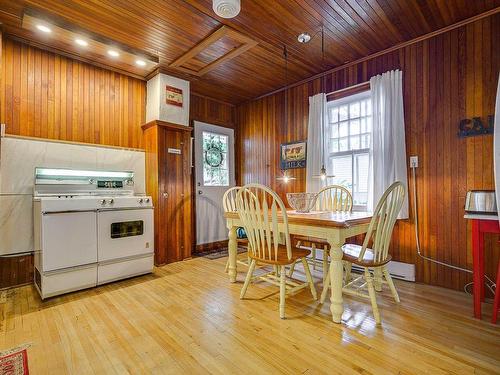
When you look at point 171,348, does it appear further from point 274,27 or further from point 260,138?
point 260,138

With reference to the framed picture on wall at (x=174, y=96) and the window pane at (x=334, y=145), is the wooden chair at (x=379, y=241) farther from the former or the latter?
the framed picture on wall at (x=174, y=96)

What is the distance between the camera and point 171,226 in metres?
3.53

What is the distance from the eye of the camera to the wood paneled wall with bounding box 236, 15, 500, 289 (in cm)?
235

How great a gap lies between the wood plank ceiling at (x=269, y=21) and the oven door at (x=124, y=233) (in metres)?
1.87

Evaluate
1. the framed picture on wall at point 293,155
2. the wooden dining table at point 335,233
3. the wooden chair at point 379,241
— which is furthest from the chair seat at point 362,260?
the framed picture on wall at point 293,155

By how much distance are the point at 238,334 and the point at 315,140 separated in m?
2.63

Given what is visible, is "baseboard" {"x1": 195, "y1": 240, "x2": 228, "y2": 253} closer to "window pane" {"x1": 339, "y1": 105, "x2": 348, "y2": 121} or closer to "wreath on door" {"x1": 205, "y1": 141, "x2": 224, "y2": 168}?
"wreath on door" {"x1": 205, "y1": 141, "x2": 224, "y2": 168}

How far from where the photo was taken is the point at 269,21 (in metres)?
2.51

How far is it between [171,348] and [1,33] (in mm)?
3323

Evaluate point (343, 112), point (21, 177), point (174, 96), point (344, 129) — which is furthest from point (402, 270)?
point (21, 177)

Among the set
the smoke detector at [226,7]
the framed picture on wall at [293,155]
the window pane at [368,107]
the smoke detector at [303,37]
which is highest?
the smoke detector at [303,37]

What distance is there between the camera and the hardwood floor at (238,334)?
4.68 ft

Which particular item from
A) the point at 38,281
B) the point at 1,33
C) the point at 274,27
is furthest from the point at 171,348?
the point at 1,33

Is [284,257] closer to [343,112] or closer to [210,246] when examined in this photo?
[343,112]
